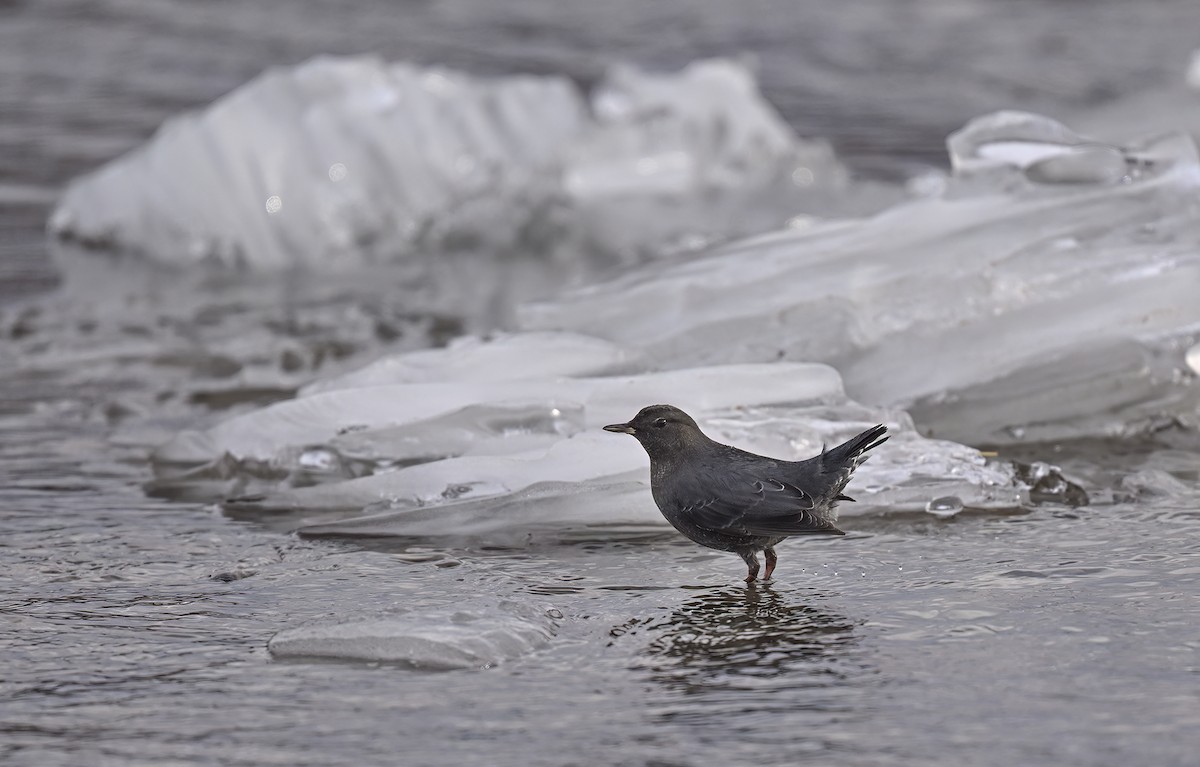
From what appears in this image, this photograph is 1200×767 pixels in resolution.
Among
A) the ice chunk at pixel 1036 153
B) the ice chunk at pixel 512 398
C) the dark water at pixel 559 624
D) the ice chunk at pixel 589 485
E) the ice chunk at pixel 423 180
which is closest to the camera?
the dark water at pixel 559 624

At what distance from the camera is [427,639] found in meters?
2.83

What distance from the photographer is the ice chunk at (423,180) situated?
7645 mm

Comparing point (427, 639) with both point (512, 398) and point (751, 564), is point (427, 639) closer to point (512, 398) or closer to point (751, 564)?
point (751, 564)

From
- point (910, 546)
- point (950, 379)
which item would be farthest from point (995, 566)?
point (950, 379)

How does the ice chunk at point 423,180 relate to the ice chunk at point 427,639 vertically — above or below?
above

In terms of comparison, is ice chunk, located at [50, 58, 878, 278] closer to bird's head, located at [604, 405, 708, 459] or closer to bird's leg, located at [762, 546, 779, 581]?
bird's head, located at [604, 405, 708, 459]

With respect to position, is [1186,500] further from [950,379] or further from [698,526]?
[698,526]

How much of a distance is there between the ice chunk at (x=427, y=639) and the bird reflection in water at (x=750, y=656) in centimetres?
22

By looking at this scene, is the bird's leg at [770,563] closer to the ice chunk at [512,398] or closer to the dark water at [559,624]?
the dark water at [559,624]

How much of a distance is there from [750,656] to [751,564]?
466 mm

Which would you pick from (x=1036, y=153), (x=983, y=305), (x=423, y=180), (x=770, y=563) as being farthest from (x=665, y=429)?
(x=423, y=180)

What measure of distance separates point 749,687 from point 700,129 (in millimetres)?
6065

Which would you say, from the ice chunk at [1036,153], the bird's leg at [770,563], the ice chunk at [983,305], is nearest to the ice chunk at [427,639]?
the bird's leg at [770,563]

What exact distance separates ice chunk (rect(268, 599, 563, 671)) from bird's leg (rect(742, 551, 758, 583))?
0.49 meters
